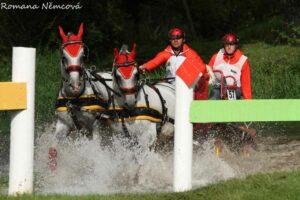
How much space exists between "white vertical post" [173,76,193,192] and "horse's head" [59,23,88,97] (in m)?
2.02

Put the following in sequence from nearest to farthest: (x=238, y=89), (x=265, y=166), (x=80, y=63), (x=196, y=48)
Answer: (x=80, y=63) → (x=265, y=166) → (x=238, y=89) → (x=196, y=48)

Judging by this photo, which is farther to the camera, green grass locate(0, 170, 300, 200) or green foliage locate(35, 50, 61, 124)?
green foliage locate(35, 50, 61, 124)

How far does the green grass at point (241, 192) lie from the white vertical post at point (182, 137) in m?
0.14

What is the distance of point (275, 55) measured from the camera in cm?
1753

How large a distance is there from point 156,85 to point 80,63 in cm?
151

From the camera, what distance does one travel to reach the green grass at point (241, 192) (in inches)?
262

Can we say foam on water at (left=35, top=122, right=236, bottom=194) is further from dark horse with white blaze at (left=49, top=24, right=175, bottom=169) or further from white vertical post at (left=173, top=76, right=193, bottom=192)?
white vertical post at (left=173, top=76, right=193, bottom=192)

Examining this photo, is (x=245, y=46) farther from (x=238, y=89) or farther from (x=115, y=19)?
(x=238, y=89)

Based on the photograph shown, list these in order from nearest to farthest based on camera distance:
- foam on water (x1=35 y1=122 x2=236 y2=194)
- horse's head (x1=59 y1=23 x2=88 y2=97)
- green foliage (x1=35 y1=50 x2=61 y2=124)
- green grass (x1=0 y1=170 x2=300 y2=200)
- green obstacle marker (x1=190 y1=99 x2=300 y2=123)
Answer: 1. green grass (x1=0 y1=170 x2=300 y2=200)
2. green obstacle marker (x1=190 y1=99 x2=300 y2=123)
3. foam on water (x1=35 y1=122 x2=236 y2=194)
4. horse's head (x1=59 y1=23 x2=88 y2=97)
5. green foliage (x1=35 y1=50 x2=61 y2=124)

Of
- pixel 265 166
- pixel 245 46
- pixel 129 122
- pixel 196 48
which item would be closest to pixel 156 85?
pixel 129 122

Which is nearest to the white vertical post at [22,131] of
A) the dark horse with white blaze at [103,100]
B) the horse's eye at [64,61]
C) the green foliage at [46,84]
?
the dark horse with white blaze at [103,100]

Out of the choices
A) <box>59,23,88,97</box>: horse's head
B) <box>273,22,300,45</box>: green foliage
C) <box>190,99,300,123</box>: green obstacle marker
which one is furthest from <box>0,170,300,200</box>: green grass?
<box>273,22,300,45</box>: green foliage

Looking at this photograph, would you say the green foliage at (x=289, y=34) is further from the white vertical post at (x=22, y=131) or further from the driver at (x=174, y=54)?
the white vertical post at (x=22, y=131)

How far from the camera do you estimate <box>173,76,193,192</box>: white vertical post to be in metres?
6.89
